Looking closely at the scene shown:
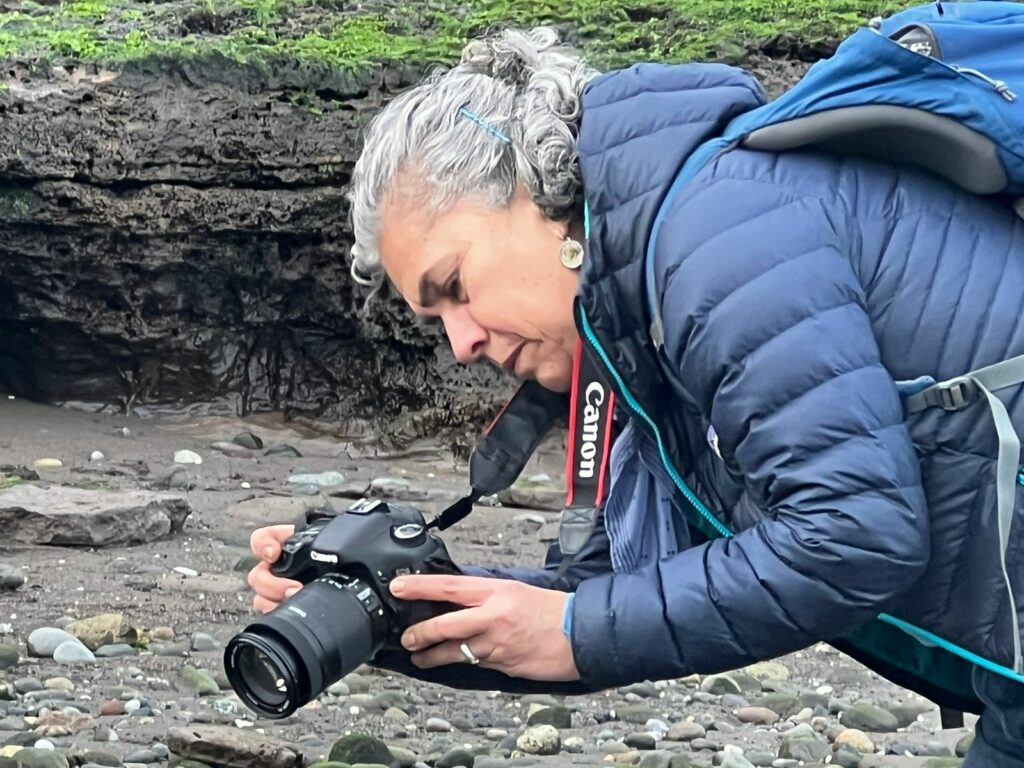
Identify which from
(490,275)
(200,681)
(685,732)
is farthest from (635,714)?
(490,275)

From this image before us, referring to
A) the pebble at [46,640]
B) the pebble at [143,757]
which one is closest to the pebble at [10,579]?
the pebble at [46,640]

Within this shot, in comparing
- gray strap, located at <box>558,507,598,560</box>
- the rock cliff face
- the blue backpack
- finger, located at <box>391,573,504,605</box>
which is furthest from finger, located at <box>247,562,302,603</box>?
the rock cliff face

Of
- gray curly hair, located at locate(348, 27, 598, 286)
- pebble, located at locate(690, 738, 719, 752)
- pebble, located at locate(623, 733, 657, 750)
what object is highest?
gray curly hair, located at locate(348, 27, 598, 286)

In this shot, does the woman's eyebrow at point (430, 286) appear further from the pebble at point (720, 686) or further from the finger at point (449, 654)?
the pebble at point (720, 686)

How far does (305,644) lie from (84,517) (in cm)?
360

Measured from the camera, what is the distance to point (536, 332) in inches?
93.4

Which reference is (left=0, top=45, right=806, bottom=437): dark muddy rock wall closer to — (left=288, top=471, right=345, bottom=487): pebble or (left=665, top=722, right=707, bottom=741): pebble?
(left=288, top=471, right=345, bottom=487): pebble

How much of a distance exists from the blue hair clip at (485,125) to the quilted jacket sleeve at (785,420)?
0.37 meters

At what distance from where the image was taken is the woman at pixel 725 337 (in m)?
1.96

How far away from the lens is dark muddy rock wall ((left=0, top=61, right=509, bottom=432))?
7.86 m

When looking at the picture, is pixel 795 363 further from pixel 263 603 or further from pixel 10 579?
pixel 10 579

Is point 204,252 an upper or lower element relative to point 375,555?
lower

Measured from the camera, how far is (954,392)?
202 cm

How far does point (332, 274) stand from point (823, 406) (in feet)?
22.0
